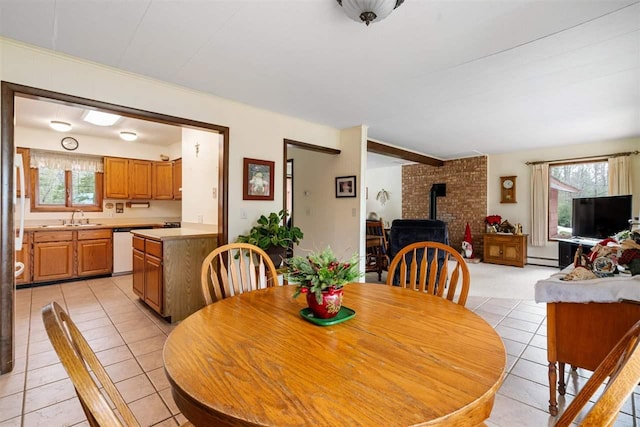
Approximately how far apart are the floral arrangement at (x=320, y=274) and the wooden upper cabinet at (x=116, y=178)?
5536 mm

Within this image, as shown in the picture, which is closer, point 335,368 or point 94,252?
point 335,368

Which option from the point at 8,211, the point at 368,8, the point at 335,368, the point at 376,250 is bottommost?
the point at 376,250

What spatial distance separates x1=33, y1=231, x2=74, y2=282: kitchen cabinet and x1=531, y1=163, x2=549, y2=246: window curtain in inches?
336

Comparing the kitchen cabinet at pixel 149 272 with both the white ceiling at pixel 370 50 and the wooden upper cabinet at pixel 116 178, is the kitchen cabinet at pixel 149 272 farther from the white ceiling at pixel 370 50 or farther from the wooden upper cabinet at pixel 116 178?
the wooden upper cabinet at pixel 116 178

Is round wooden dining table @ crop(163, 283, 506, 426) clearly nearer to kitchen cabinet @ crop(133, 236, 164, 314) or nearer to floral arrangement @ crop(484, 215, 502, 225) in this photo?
kitchen cabinet @ crop(133, 236, 164, 314)

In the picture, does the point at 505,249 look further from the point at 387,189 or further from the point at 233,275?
the point at 233,275

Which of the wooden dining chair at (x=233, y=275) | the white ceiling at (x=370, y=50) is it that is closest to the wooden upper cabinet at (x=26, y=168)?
the white ceiling at (x=370, y=50)

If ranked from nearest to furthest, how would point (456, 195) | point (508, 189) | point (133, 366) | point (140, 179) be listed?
point (133, 366)
point (140, 179)
point (508, 189)
point (456, 195)

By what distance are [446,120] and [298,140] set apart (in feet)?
6.76

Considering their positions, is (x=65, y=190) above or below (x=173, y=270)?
above

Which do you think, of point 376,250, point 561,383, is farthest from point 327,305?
point 376,250

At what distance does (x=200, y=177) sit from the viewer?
159 inches

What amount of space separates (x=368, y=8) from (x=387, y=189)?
7.34m

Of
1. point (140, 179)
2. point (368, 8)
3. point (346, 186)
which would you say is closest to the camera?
point (368, 8)
